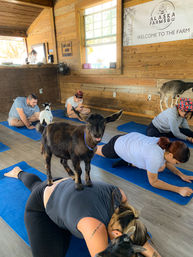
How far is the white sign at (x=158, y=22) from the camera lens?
343 centimetres

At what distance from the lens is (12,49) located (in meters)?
7.25

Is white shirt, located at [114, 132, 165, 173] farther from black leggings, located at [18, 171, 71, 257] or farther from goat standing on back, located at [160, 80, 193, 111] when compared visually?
goat standing on back, located at [160, 80, 193, 111]

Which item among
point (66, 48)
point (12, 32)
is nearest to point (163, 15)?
point (66, 48)

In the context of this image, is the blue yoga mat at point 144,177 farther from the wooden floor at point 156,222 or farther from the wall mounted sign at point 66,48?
the wall mounted sign at point 66,48

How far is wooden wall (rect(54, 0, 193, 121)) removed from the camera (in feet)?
12.3

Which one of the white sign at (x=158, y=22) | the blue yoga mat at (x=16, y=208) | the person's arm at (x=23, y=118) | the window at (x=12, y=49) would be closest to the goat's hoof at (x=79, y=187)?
the blue yoga mat at (x=16, y=208)

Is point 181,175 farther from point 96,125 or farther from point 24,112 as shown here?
point 24,112

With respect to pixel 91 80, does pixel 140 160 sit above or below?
below

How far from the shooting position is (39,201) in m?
1.24

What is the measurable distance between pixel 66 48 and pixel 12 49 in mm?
2807

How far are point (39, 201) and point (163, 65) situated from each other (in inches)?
146

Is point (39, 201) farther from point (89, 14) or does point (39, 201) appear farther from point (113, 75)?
point (89, 14)

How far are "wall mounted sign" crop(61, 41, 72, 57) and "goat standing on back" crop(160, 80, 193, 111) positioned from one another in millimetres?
3196

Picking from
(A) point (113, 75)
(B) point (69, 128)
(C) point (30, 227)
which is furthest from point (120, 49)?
(C) point (30, 227)
